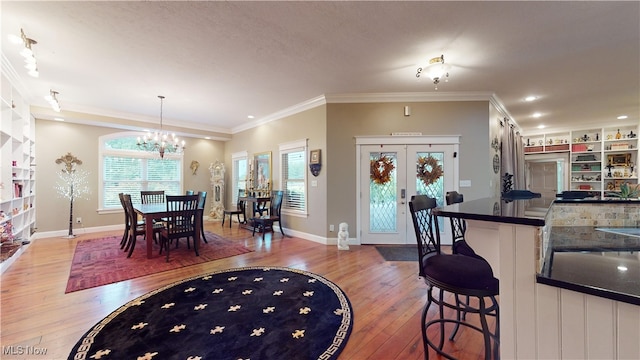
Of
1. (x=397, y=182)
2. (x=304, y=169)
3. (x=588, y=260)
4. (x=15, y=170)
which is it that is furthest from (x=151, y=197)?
(x=588, y=260)

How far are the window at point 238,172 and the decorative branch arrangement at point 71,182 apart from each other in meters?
3.25

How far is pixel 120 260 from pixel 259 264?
2122 mm

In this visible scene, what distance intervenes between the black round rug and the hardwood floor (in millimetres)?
155

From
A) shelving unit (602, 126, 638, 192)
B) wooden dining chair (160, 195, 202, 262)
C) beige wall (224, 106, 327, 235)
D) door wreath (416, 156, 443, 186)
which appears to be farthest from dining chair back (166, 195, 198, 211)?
shelving unit (602, 126, 638, 192)

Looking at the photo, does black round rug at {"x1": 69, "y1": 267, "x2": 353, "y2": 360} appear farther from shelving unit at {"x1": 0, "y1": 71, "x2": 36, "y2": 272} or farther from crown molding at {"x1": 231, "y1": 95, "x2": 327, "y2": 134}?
crown molding at {"x1": 231, "y1": 95, "x2": 327, "y2": 134}

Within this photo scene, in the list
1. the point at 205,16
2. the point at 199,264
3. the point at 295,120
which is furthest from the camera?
the point at 295,120

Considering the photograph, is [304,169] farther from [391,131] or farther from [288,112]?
[391,131]

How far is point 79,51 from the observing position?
9.83 feet

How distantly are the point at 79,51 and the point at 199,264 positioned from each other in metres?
3.07

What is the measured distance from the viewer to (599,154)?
22.2ft

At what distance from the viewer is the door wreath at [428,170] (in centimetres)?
450

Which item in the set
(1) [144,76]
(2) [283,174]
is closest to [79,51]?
(1) [144,76]

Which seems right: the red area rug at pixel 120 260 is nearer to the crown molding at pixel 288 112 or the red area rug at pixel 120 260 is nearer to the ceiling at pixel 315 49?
the ceiling at pixel 315 49

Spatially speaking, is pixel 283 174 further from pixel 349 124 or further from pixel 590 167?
pixel 590 167
